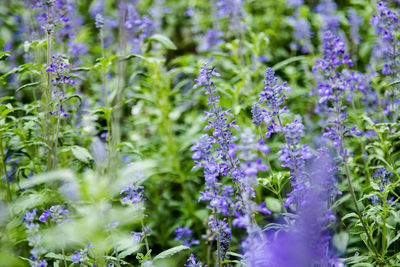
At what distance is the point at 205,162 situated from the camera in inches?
105

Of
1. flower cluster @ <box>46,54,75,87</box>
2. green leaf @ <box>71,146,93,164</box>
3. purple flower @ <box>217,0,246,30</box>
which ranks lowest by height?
green leaf @ <box>71,146,93,164</box>

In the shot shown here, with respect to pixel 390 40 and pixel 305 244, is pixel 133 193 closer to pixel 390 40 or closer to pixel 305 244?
pixel 305 244

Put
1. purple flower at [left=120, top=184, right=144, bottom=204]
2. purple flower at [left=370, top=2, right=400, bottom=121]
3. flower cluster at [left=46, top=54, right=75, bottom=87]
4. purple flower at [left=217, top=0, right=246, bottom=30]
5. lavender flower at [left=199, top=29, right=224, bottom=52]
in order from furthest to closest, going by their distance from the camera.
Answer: lavender flower at [left=199, top=29, right=224, bottom=52] → purple flower at [left=217, top=0, right=246, bottom=30] → purple flower at [left=370, top=2, right=400, bottom=121] → flower cluster at [left=46, top=54, right=75, bottom=87] → purple flower at [left=120, top=184, right=144, bottom=204]

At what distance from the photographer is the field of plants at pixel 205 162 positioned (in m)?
2.53

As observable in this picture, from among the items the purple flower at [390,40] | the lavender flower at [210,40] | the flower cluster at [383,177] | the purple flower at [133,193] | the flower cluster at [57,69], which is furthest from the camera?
the lavender flower at [210,40]

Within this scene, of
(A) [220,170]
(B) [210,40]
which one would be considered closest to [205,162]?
(A) [220,170]

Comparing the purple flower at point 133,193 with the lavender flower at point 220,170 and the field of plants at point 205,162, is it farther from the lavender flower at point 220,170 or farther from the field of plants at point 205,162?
the lavender flower at point 220,170

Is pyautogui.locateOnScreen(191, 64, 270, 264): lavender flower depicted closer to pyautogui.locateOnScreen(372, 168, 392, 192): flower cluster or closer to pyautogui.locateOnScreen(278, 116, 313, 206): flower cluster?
pyautogui.locateOnScreen(278, 116, 313, 206): flower cluster

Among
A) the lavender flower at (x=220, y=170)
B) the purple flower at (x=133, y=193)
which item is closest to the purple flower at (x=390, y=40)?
the lavender flower at (x=220, y=170)

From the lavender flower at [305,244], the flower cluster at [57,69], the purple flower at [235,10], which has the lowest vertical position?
the lavender flower at [305,244]

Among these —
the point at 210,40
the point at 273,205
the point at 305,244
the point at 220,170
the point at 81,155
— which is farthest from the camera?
the point at 210,40

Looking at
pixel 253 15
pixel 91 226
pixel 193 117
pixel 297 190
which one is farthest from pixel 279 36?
pixel 91 226

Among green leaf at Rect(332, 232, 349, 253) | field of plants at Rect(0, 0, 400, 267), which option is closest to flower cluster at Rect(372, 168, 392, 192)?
field of plants at Rect(0, 0, 400, 267)

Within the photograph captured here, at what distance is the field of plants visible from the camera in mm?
2527
